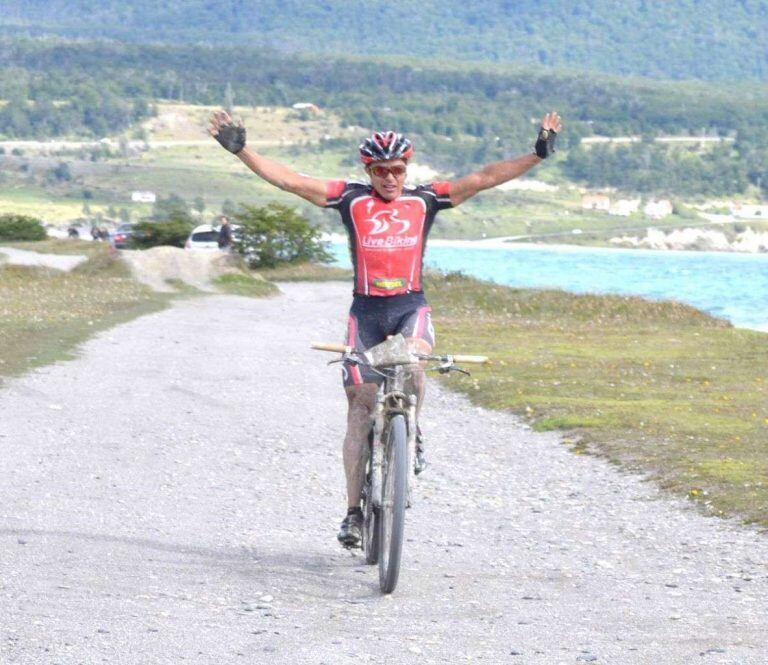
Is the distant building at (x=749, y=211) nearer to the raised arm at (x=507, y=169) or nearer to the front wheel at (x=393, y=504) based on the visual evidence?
the raised arm at (x=507, y=169)

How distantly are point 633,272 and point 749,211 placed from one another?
7532cm

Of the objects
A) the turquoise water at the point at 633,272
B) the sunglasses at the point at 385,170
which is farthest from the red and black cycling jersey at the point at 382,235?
the turquoise water at the point at 633,272

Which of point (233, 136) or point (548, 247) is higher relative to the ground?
point (233, 136)

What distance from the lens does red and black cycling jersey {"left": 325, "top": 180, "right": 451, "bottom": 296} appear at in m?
9.11

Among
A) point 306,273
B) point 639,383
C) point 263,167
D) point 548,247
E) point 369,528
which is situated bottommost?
point 548,247

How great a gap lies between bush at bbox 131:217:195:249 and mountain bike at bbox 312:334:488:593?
5650cm

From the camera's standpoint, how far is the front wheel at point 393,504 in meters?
8.52

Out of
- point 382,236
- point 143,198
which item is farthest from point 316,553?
point 143,198

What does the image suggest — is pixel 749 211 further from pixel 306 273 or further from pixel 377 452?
pixel 377 452

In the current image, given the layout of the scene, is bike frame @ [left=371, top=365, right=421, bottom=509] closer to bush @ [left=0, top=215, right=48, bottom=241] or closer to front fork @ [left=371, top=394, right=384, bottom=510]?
front fork @ [left=371, top=394, right=384, bottom=510]

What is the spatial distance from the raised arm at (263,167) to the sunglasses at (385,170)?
27 centimetres

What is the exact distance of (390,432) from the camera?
8.96m

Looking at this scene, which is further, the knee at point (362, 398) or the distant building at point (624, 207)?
the distant building at point (624, 207)

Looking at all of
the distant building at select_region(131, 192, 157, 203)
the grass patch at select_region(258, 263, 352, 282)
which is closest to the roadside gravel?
the grass patch at select_region(258, 263, 352, 282)
